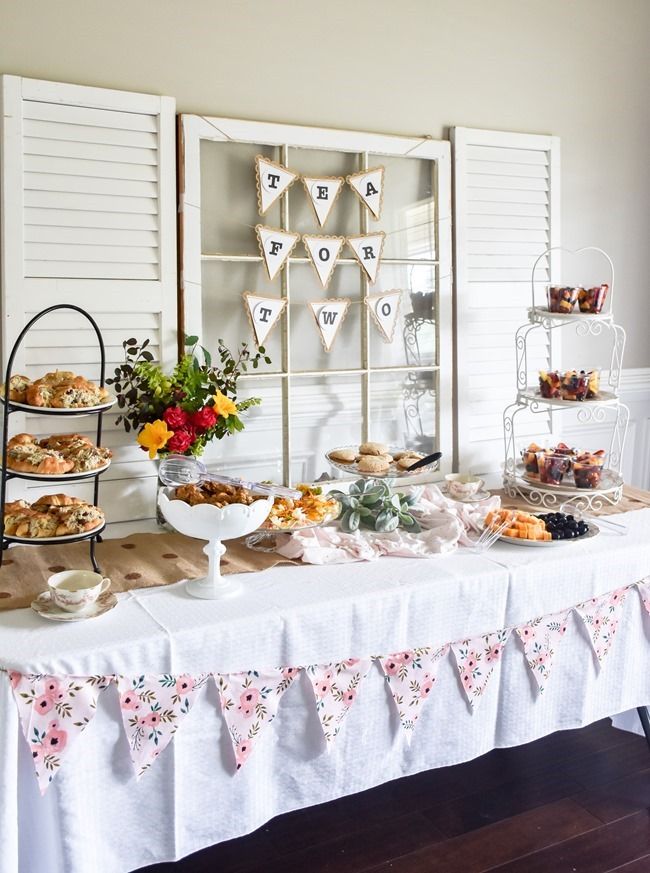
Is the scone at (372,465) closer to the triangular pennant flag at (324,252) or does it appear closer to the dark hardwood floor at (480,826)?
the triangular pennant flag at (324,252)

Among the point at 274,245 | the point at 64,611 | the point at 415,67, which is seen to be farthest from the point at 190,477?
the point at 415,67

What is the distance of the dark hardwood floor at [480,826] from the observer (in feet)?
7.11

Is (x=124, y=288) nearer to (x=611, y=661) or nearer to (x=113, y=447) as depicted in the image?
(x=113, y=447)

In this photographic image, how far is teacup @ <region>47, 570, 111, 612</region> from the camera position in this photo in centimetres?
180

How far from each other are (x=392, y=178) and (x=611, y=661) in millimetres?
1633

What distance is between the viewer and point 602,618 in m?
2.33

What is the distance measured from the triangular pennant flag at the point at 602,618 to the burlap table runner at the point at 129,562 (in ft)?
2.62

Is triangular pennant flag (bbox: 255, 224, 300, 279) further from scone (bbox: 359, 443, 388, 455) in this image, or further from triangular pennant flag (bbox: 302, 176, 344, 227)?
scone (bbox: 359, 443, 388, 455)

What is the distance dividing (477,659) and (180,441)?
0.95 metres

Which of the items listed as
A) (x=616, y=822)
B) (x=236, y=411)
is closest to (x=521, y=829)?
(x=616, y=822)

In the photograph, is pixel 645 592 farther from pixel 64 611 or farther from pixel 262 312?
pixel 64 611

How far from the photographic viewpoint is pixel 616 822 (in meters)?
2.34

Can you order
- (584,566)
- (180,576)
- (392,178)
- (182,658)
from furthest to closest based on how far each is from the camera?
(392,178) → (584,566) → (180,576) → (182,658)

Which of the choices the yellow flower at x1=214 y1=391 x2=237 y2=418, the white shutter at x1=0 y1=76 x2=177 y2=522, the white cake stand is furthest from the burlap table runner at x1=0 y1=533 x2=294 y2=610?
the yellow flower at x1=214 y1=391 x2=237 y2=418
